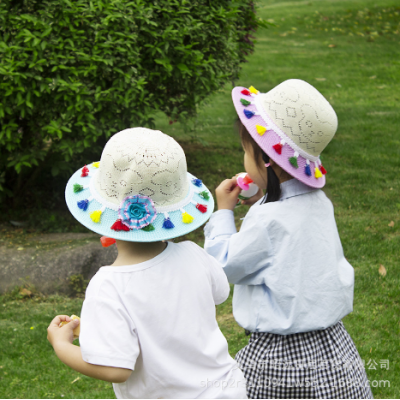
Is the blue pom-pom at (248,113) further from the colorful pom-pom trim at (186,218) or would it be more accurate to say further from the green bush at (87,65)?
the green bush at (87,65)

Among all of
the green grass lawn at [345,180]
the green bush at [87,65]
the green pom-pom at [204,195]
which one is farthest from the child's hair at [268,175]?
the green bush at [87,65]

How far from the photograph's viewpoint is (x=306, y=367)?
81.2 inches

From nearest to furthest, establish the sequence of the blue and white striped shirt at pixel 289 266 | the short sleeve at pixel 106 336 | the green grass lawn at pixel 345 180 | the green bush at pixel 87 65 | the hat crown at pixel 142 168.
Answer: the short sleeve at pixel 106 336 → the hat crown at pixel 142 168 → the blue and white striped shirt at pixel 289 266 → the green grass lawn at pixel 345 180 → the green bush at pixel 87 65

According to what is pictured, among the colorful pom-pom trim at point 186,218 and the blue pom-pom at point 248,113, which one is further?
the blue pom-pom at point 248,113

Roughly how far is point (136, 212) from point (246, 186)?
862 mm

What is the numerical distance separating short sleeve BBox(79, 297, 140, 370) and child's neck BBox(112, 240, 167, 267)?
17 cm

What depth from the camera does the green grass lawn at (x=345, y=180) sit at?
10.6ft

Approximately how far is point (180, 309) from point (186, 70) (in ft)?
11.3

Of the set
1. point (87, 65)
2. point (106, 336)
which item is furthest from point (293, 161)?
point (87, 65)

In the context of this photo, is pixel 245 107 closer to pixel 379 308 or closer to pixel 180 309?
pixel 180 309

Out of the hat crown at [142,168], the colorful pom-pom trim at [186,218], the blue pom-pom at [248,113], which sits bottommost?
the colorful pom-pom trim at [186,218]

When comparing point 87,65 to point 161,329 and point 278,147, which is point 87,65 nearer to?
point 278,147

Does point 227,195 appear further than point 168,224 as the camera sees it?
Yes

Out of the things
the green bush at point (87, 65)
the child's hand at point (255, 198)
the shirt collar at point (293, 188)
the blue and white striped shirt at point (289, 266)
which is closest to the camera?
the blue and white striped shirt at point (289, 266)
